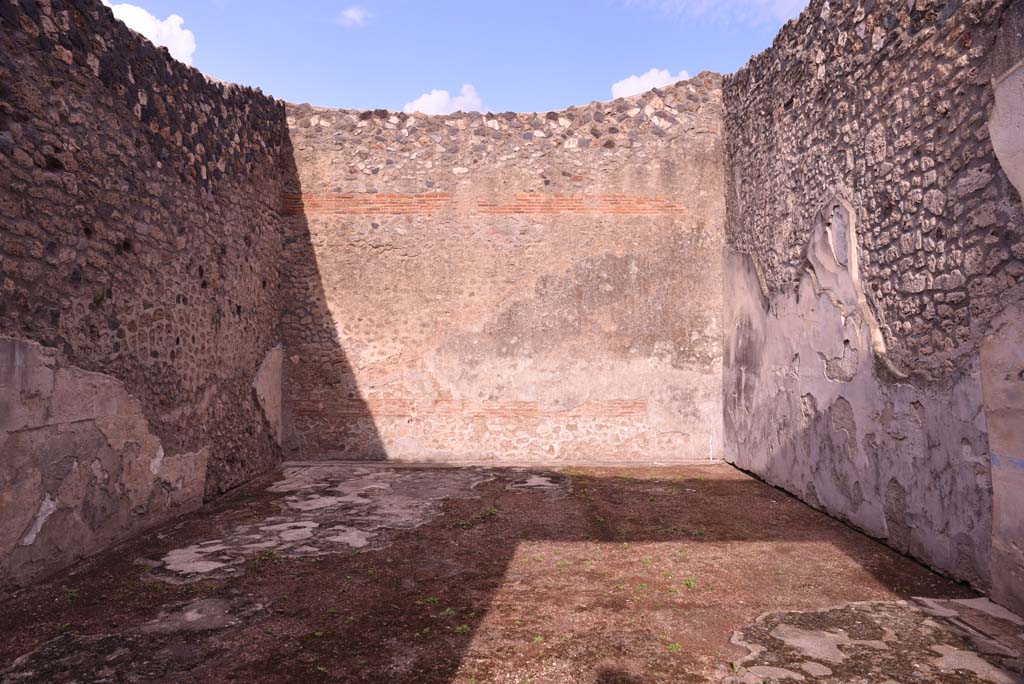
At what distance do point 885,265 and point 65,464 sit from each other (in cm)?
488

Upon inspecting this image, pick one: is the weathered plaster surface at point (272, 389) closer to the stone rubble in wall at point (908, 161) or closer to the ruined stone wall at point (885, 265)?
the ruined stone wall at point (885, 265)

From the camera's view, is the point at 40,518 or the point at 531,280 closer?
the point at 40,518

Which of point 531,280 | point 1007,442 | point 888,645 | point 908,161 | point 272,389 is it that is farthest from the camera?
point 531,280

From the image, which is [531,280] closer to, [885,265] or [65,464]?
[885,265]

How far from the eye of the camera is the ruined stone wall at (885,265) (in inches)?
125

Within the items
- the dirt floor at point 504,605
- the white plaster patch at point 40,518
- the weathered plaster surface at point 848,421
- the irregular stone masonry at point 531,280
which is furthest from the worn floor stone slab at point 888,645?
the white plaster patch at point 40,518

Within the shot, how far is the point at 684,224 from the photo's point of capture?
7137mm

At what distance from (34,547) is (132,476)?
868 mm

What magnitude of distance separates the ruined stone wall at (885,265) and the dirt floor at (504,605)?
0.43m

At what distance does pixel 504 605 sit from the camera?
10.3ft

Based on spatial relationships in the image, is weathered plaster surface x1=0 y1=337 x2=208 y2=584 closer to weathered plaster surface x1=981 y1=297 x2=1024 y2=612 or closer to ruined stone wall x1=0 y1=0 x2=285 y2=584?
ruined stone wall x1=0 y1=0 x2=285 y2=584

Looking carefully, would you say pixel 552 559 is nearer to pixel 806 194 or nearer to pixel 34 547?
pixel 34 547

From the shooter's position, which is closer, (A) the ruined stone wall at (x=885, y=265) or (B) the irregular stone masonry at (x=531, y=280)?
(A) the ruined stone wall at (x=885, y=265)

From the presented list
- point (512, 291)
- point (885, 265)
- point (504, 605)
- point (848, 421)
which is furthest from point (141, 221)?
point (848, 421)
